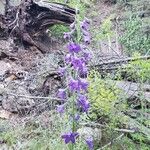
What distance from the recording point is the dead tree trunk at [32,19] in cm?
745

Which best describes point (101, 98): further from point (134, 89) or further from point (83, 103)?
point (83, 103)

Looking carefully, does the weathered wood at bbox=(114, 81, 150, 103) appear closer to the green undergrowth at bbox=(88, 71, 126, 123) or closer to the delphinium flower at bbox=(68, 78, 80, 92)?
the green undergrowth at bbox=(88, 71, 126, 123)

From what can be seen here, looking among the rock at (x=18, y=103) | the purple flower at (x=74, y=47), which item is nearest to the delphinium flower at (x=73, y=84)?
the purple flower at (x=74, y=47)

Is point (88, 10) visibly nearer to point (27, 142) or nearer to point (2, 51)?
point (2, 51)

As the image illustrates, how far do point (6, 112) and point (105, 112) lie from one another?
151cm

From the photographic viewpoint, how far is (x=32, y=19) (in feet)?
24.8

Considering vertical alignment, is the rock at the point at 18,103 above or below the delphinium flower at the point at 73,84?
below

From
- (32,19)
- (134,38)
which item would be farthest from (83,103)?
(134,38)

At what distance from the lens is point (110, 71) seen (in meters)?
5.56

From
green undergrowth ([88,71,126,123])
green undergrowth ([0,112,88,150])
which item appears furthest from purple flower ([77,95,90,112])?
green undergrowth ([88,71,126,123])

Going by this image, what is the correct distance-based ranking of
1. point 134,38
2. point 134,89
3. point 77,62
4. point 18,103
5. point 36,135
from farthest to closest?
1. point 134,38
2. point 18,103
3. point 134,89
4. point 36,135
5. point 77,62

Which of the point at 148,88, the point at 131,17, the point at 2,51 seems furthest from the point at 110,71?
the point at 131,17

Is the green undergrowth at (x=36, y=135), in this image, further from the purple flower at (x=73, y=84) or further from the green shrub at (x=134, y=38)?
the green shrub at (x=134, y=38)

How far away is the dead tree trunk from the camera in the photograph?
7449mm
